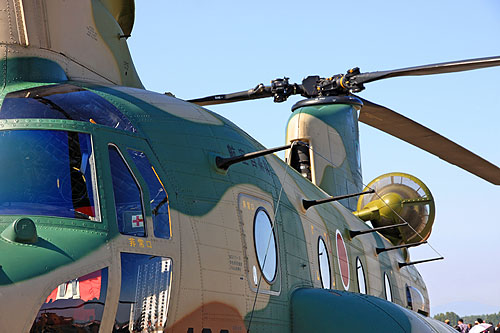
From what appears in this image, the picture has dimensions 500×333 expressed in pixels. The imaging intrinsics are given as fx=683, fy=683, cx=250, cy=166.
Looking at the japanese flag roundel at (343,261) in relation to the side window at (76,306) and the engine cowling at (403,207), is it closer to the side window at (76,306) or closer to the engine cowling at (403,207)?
the engine cowling at (403,207)

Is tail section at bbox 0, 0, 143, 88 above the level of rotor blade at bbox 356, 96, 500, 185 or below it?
below

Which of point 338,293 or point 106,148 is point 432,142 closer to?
point 338,293

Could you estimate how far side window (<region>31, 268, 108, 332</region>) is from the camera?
12.1ft

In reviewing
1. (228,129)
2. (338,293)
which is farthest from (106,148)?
(338,293)

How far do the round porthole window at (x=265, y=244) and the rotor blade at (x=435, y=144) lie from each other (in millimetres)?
6536

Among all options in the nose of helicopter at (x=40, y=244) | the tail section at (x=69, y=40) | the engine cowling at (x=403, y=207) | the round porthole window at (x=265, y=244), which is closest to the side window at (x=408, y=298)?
the engine cowling at (x=403, y=207)

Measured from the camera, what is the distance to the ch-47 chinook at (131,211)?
3.91m

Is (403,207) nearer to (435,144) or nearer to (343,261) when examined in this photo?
(435,144)

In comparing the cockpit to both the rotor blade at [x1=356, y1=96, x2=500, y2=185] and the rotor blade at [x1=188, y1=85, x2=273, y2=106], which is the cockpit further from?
the rotor blade at [x1=356, y1=96, x2=500, y2=185]

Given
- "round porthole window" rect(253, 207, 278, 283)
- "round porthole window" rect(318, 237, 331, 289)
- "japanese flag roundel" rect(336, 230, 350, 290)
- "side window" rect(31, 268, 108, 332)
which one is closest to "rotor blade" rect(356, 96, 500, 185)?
"japanese flag roundel" rect(336, 230, 350, 290)

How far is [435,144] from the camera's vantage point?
11836 mm

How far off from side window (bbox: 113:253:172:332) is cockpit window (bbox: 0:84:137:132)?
1066 millimetres

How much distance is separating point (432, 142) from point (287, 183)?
5.61 metres

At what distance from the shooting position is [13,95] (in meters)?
4.84
